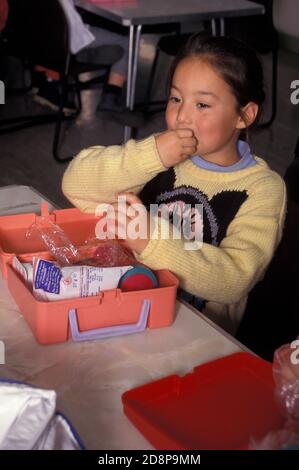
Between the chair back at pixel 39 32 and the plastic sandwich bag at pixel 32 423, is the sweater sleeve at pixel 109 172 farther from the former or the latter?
the chair back at pixel 39 32

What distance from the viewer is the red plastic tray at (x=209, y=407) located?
775mm

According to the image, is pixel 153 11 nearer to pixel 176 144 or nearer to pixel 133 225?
pixel 176 144

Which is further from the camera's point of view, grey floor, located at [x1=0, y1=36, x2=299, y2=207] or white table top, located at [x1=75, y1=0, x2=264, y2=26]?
grey floor, located at [x1=0, y1=36, x2=299, y2=207]

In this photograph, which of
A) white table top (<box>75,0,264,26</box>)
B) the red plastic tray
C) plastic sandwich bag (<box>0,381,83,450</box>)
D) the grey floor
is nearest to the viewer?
plastic sandwich bag (<box>0,381,83,450</box>)

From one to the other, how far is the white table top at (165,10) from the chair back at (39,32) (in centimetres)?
16

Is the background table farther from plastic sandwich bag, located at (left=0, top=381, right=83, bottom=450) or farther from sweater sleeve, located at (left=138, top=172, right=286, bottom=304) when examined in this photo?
plastic sandwich bag, located at (left=0, top=381, right=83, bottom=450)

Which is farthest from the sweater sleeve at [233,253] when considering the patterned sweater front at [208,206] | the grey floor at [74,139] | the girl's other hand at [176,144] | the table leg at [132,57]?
the table leg at [132,57]

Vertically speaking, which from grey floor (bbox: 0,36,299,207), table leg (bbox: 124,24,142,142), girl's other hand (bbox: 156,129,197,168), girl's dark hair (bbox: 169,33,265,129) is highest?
girl's dark hair (bbox: 169,33,265,129)

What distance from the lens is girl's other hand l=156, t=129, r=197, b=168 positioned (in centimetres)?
120

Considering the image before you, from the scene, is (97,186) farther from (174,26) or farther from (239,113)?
(174,26)

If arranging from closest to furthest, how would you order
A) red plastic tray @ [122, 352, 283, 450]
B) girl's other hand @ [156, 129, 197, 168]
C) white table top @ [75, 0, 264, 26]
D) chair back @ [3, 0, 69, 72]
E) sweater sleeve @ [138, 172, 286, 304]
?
red plastic tray @ [122, 352, 283, 450] → sweater sleeve @ [138, 172, 286, 304] → girl's other hand @ [156, 129, 197, 168] → white table top @ [75, 0, 264, 26] → chair back @ [3, 0, 69, 72]

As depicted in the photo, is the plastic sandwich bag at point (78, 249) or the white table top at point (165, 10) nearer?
the plastic sandwich bag at point (78, 249)

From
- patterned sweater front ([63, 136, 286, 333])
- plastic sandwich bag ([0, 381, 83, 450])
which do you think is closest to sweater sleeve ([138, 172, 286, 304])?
patterned sweater front ([63, 136, 286, 333])

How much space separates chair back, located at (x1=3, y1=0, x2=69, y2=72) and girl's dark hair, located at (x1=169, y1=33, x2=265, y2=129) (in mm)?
2112
